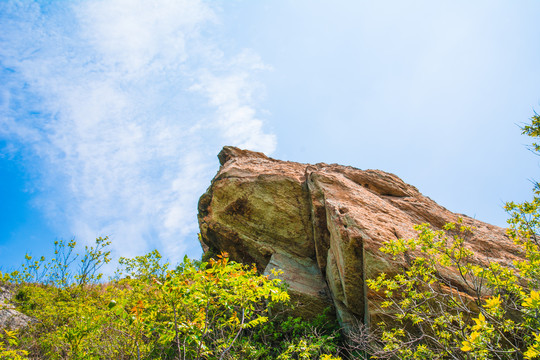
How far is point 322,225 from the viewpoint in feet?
36.2

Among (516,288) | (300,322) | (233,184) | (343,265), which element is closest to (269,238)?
(233,184)

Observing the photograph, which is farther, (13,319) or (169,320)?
(13,319)

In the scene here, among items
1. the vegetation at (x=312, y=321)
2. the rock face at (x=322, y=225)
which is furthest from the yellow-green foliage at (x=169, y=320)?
the rock face at (x=322, y=225)

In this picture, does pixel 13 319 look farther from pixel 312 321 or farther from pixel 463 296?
pixel 463 296

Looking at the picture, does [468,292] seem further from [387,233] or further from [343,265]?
[343,265]

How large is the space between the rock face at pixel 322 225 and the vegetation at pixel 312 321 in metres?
0.67

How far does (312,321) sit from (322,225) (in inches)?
137

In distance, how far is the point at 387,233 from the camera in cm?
865

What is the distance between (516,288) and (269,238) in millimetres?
8505

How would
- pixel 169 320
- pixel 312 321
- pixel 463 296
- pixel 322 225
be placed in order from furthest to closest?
pixel 322 225 → pixel 312 321 → pixel 463 296 → pixel 169 320

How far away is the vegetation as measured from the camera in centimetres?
474

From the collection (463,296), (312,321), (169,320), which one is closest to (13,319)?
(169,320)

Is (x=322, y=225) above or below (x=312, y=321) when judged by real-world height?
above

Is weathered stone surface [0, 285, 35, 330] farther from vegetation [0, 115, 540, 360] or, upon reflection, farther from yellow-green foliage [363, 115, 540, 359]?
yellow-green foliage [363, 115, 540, 359]
